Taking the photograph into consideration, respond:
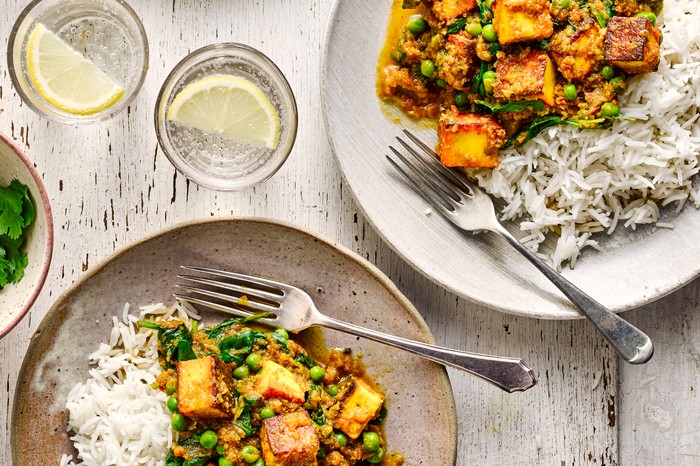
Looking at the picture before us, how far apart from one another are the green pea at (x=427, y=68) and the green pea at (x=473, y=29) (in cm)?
22

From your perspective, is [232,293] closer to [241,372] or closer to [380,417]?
[241,372]

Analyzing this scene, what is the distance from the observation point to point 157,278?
3307mm

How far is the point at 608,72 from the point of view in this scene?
3146 mm

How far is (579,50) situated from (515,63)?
274 mm

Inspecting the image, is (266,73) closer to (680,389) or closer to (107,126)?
(107,126)

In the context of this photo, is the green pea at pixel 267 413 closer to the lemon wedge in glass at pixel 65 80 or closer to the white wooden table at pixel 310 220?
the white wooden table at pixel 310 220

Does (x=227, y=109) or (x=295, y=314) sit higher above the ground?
(x=227, y=109)

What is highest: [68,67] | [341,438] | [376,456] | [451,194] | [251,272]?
[68,67]

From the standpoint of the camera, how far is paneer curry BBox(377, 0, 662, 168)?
310 centimetres

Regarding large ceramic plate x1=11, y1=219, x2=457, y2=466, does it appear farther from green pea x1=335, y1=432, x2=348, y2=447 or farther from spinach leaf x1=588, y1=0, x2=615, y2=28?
spinach leaf x1=588, y1=0, x2=615, y2=28

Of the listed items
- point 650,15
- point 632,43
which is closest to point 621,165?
point 632,43

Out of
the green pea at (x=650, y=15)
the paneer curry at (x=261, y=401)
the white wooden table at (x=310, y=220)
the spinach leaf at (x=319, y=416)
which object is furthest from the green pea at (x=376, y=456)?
the green pea at (x=650, y=15)

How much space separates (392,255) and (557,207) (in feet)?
2.70

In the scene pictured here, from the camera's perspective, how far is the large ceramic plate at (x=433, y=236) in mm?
3320
